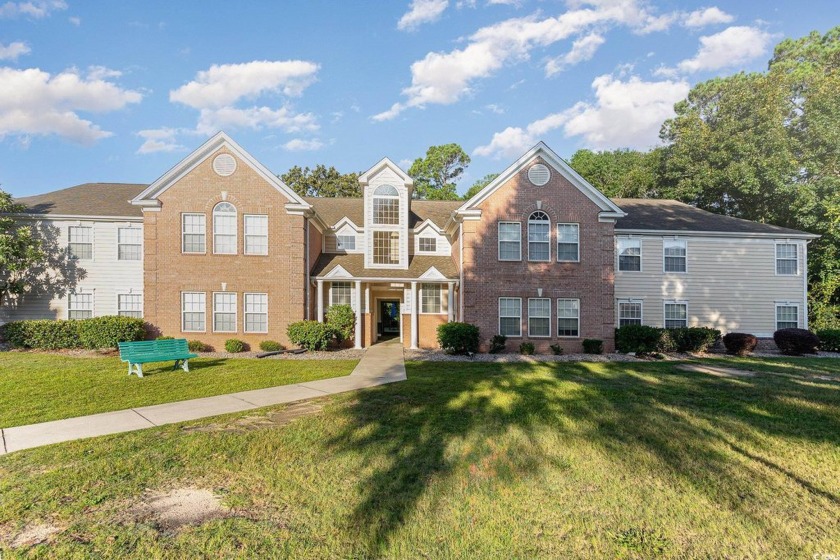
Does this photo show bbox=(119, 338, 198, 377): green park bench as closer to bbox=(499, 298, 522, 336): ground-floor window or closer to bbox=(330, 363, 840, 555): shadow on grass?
bbox=(330, 363, 840, 555): shadow on grass

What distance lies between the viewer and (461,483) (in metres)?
4.66

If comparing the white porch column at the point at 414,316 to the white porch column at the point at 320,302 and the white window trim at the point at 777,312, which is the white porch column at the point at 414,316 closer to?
the white porch column at the point at 320,302

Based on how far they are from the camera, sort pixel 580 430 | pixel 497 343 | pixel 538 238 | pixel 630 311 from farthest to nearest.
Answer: pixel 630 311
pixel 538 238
pixel 497 343
pixel 580 430

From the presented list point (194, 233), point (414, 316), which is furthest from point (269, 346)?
point (414, 316)

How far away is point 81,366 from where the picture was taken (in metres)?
12.3

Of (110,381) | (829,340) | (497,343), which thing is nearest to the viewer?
(110,381)

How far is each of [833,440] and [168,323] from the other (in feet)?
65.7

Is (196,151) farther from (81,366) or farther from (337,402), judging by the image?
(337,402)

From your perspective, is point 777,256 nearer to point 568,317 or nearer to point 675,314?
point 675,314

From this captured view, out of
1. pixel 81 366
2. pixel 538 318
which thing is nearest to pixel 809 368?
pixel 538 318

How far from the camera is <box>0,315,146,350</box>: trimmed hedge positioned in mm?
15891

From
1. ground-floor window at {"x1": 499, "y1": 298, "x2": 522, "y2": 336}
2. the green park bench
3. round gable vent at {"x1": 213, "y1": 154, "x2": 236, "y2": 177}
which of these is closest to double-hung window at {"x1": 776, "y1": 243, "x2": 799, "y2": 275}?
ground-floor window at {"x1": 499, "y1": 298, "x2": 522, "y2": 336}

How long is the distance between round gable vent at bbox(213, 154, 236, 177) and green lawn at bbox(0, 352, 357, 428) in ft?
26.1

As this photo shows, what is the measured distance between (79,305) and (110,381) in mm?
11222
